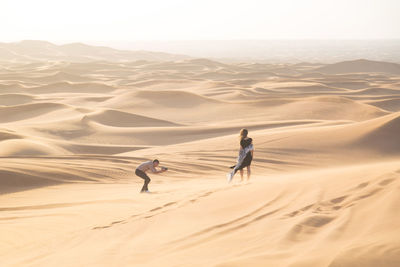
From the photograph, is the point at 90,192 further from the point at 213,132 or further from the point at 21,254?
the point at 213,132

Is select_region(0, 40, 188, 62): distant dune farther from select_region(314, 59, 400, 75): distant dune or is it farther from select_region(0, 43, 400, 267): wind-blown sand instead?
select_region(0, 43, 400, 267): wind-blown sand

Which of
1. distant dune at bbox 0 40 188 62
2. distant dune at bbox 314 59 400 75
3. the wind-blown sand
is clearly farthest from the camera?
distant dune at bbox 0 40 188 62

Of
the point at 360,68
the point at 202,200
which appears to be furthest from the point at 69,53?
the point at 202,200

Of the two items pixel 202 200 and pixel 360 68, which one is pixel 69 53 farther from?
pixel 202 200

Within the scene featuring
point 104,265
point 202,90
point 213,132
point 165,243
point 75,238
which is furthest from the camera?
point 202,90

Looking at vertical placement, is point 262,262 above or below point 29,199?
above

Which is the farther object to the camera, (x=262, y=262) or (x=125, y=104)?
(x=125, y=104)

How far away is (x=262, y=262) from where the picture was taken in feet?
11.9

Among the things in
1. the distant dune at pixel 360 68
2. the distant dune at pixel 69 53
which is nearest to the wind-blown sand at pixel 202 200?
the distant dune at pixel 360 68

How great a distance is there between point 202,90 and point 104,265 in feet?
115

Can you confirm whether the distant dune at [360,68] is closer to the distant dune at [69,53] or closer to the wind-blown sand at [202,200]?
the distant dune at [69,53]

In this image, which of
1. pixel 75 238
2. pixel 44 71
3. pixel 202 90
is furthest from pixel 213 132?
pixel 44 71

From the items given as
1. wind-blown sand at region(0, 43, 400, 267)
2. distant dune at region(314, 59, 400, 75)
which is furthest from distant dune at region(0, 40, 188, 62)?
wind-blown sand at region(0, 43, 400, 267)

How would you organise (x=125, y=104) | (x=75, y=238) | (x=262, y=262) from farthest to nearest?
1. (x=125, y=104)
2. (x=75, y=238)
3. (x=262, y=262)
